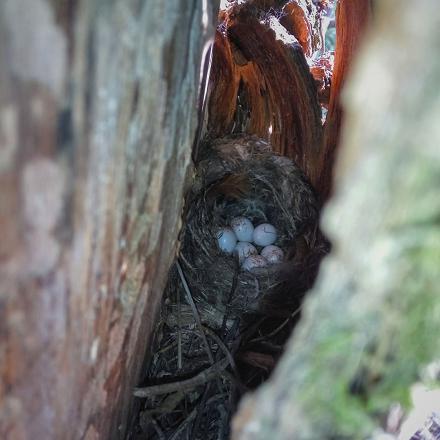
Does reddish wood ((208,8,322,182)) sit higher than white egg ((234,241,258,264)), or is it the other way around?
reddish wood ((208,8,322,182))

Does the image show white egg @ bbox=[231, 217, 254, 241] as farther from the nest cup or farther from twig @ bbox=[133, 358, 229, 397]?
twig @ bbox=[133, 358, 229, 397]

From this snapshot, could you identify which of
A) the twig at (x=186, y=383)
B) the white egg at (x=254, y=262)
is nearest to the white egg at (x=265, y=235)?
the white egg at (x=254, y=262)

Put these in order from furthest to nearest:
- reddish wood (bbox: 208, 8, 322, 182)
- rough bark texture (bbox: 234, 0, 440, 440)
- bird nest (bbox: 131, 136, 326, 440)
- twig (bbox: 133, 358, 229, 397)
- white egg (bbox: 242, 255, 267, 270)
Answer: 1. white egg (bbox: 242, 255, 267, 270)
2. reddish wood (bbox: 208, 8, 322, 182)
3. bird nest (bbox: 131, 136, 326, 440)
4. twig (bbox: 133, 358, 229, 397)
5. rough bark texture (bbox: 234, 0, 440, 440)

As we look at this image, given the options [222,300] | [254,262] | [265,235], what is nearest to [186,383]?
[222,300]

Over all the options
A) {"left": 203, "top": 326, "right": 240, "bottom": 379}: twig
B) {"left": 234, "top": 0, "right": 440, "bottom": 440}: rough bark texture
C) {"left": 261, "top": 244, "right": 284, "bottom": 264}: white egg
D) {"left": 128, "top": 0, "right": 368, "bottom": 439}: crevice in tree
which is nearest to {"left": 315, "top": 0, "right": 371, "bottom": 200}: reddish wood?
{"left": 128, "top": 0, "right": 368, "bottom": 439}: crevice in tree

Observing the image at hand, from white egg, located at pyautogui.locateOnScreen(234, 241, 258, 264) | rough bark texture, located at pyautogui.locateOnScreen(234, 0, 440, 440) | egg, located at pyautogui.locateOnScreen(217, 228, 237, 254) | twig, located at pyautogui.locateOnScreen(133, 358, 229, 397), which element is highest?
rough bark texture, located at pyautogui.locateOnScreen(234, 0, 440, 440)

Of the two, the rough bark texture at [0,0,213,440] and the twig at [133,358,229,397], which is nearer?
the rough bark texture at [0,0,213,440]

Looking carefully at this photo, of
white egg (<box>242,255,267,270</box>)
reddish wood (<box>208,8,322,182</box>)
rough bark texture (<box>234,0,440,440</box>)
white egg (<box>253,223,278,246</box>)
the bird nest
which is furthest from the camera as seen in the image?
white egg (<box>253,223,278,246</box>)

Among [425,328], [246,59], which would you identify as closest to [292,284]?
[246,59]
